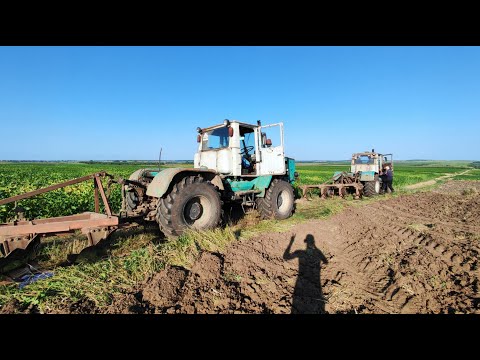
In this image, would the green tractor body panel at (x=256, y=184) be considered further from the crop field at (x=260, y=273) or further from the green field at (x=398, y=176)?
the green field at (x=398, y=176)

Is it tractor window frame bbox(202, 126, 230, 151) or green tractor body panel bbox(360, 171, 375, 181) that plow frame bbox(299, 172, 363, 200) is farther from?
tractor window frame bbox(202, 126, 230, 151)

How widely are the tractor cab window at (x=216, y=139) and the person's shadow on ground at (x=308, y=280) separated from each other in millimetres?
2938

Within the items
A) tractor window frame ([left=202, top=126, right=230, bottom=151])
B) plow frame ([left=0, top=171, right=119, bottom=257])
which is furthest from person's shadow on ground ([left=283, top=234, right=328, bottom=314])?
tractor window frame ([left=202, top=126, right=230, bottom=151])

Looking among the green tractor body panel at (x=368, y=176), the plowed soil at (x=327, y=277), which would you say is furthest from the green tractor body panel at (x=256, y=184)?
the green tractor body panel at (x=368, y=176)

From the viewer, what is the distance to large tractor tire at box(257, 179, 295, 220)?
22.5 feet

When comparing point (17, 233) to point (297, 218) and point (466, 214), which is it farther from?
point (466, 214)

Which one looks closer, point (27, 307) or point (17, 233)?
point (27, 307)

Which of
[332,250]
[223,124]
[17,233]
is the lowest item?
[332,250]

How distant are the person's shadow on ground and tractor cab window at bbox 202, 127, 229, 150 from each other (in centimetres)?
294

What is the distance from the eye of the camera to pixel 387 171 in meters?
13.9

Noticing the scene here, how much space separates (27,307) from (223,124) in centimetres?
476
